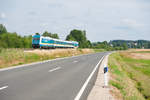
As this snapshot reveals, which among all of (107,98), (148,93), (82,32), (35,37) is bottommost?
(148,93)

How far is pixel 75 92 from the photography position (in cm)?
654

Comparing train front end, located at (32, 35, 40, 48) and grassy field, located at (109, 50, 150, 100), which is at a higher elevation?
train front end, located at (32, 35, 40, 48)

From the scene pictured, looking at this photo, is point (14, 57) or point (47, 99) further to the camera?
point (14, 57)

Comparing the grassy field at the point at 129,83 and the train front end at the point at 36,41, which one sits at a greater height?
the train front end at the point at 36,41

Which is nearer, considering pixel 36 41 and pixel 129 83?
pixel 129 83

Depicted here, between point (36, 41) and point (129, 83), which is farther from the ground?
point (36, 41)

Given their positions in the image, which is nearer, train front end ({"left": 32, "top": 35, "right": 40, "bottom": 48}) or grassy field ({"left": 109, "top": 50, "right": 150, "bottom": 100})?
grassy field ({"left": 109, "top": 50, "right": 150, "bottom": 100})

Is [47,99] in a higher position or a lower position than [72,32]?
lower

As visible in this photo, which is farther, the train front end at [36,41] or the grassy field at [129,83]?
the train front end at [36,41]

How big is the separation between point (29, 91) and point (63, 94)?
1.49m

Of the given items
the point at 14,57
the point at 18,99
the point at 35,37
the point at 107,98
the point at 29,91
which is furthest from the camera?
the point at 35,37

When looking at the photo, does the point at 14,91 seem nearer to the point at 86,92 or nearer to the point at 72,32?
the point at 86,92

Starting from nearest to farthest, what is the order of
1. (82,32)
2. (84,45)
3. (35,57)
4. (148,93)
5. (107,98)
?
(107,98), (148,93), (35,57), (84,45), (82,32)

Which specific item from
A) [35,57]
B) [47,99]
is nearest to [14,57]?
[35,57]
